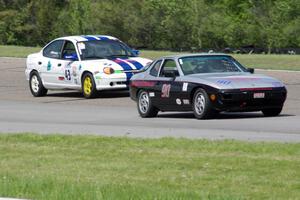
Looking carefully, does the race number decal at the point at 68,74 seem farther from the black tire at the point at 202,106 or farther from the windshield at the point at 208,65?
the black tire at the point at 202,106

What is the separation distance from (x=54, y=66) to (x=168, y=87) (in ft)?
23.3

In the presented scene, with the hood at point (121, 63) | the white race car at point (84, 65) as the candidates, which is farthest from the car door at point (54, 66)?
the hood at point (121, 63)

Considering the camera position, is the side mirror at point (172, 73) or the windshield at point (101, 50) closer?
the side mirror at point (172, 73)

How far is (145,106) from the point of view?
62.8ft

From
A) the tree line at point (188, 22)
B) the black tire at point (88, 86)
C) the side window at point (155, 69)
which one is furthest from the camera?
the tree line at point (188, 22)

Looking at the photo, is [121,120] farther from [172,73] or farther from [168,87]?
[172,73]

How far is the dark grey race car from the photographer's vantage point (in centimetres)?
1742

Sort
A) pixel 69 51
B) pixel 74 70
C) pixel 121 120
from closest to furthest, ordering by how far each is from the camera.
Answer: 1. pixel 121 120
2. pixel 74 70
3. pixel 69 51

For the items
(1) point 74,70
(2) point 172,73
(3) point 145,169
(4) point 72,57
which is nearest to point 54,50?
(4) point 72,57

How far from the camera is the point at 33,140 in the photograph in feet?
46.8

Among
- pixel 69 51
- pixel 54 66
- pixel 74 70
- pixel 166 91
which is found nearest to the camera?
pixel 166 91

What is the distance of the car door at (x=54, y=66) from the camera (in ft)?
81.8

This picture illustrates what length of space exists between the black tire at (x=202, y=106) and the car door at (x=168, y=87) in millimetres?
560

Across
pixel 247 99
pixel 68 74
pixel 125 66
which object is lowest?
pixel 68 74
